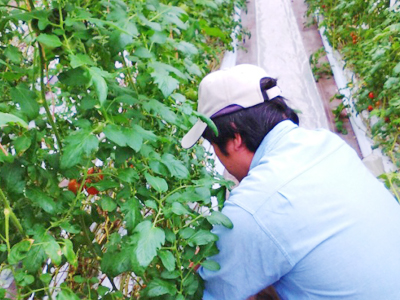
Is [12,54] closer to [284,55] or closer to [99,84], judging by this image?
[99,84]

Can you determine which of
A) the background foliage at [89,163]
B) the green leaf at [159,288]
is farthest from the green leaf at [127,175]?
the green leaf at [159,288]

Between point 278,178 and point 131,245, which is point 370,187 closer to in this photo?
point 278,178

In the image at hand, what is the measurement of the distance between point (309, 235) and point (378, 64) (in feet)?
5.30

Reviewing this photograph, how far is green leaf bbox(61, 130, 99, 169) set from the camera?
708 mm

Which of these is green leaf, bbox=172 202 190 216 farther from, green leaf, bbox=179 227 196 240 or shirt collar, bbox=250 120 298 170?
shirt collar, bbox=250 120 298 170

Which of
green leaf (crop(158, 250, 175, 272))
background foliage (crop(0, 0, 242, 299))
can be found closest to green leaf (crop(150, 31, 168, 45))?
background foliage (crop(0, 0, 242, 299))

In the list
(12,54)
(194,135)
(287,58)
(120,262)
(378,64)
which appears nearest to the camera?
(120,262)

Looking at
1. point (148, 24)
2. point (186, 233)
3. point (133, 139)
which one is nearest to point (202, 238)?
point (186, 233)

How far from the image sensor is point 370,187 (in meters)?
0.96

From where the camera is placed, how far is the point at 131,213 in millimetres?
800

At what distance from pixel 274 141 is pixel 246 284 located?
0.36 meters

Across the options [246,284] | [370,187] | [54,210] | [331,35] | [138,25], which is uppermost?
[138,25]

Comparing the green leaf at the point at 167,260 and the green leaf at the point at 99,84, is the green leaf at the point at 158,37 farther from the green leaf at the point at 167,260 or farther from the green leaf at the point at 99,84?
the green leaf at the point at 167,260

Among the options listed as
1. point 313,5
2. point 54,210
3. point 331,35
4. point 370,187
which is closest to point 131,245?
point 54,210
